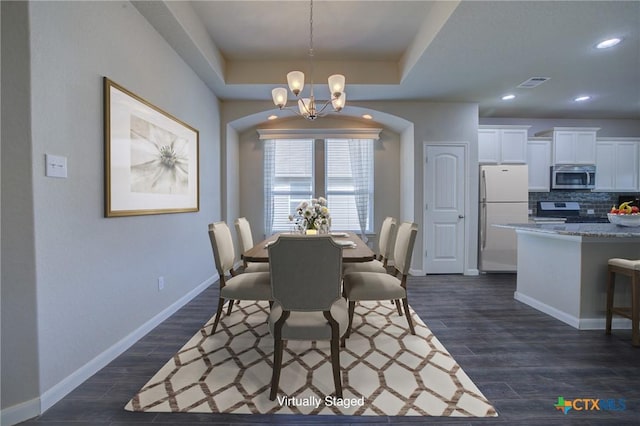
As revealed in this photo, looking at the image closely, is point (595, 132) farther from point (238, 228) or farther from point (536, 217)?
point (238, 228)

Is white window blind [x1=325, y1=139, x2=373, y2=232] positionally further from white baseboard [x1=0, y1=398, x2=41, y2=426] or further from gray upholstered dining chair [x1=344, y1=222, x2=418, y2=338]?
white baseboard [x1=0, y1=398, x2=41, y2=426]

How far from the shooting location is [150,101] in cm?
251

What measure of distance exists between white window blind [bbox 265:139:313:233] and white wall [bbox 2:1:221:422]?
245cm

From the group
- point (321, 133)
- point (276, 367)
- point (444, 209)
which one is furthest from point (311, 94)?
point (444, 209)

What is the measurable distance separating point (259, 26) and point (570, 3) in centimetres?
271

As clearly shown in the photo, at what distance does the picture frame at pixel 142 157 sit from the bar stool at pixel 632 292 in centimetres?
398

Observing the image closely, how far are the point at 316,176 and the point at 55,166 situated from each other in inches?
148

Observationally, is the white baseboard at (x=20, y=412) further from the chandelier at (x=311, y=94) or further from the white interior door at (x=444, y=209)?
the white interior door at (x=444, y=209)

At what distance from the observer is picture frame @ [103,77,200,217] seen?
2031mm

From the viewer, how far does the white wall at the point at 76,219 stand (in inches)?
58.8

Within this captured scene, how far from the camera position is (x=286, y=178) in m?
5.09

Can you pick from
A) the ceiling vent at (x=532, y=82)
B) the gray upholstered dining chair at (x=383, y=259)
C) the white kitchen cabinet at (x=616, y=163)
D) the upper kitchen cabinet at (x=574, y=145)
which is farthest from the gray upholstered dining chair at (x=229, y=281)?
the white kitchen cabinet at (x=616, y=163)

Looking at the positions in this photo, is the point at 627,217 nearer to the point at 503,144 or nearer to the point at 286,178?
the point at 503,144

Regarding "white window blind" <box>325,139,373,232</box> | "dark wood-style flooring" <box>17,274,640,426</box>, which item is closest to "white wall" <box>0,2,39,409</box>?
"dark wood-style flooring" <box>17,274,640,426</box>
